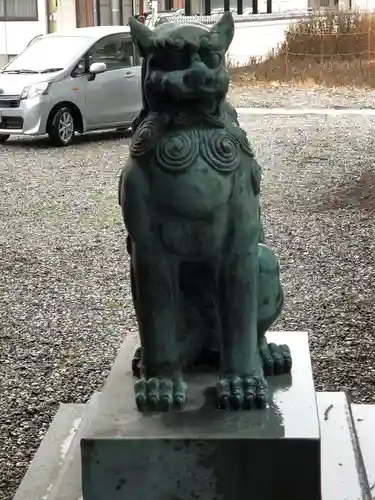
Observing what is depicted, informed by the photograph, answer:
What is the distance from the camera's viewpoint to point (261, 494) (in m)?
2.05

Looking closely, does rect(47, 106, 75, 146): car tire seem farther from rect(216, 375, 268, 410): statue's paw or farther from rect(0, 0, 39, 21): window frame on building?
rect(0, 0, 39, 21): window frame on building

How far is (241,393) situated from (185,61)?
2.65 ft

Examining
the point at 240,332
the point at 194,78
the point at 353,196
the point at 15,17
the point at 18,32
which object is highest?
the point at 15,17

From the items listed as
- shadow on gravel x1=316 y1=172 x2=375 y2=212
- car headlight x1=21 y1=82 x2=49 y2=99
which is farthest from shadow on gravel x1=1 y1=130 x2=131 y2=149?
shadow on gravel x1=316 y1=172 x2=375 y2=212

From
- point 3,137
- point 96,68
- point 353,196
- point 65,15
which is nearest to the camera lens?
point 353,196

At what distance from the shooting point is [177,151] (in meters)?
1.99

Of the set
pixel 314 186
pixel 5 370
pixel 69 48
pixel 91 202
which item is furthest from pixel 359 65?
pixel 5 370

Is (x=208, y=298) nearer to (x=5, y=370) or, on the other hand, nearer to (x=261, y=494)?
(x=261, y=494)

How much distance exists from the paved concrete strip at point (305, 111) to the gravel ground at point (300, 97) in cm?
27

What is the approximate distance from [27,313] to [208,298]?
2.90 metres

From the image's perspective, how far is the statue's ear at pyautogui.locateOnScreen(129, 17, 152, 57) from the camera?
6.43 feet

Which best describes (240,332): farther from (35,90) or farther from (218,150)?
(35,90)

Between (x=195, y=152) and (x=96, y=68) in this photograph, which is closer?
(x=195, y=152)

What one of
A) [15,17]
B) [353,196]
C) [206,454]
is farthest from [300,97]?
[206,454]
